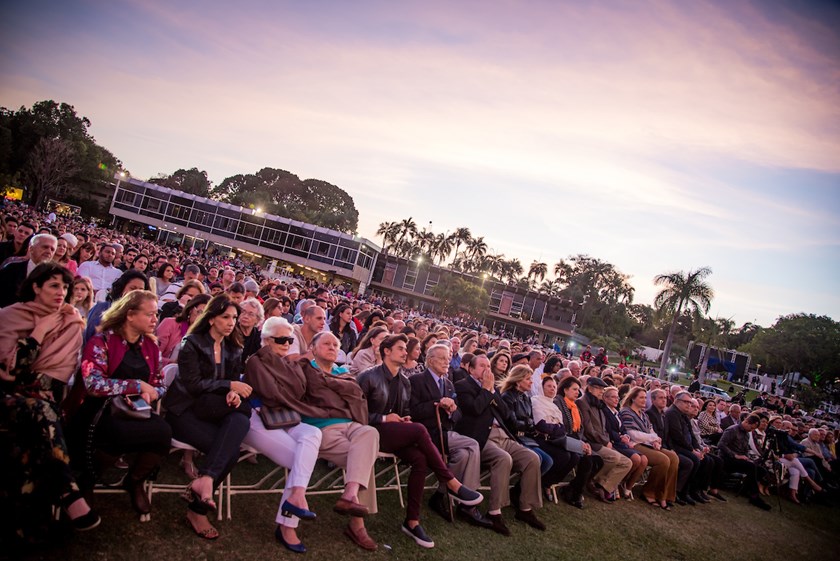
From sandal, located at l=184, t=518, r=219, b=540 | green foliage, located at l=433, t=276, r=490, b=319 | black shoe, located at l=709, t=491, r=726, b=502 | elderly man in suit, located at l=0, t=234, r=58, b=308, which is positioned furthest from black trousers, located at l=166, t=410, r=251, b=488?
green foliage, located at l=433, t=276, r=490, b=319

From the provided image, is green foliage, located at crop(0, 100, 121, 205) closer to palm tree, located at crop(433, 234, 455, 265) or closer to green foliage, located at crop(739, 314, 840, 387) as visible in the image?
palm tree, located at crop(433, 234, 455, 265)

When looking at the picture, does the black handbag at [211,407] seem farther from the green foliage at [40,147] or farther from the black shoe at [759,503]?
the green foliage at [40,147]

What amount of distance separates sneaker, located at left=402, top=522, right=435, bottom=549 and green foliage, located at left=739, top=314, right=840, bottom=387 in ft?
182

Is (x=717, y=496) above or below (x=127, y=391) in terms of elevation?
below

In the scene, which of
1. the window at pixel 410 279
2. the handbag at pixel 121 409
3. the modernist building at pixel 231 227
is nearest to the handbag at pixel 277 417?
the handbag at pixel 121 409

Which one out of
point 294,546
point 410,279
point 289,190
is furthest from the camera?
point 289,190

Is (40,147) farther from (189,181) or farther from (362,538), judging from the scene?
(362,538)

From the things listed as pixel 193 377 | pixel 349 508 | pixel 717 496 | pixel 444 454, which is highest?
pixel 193 377

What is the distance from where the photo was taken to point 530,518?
512 centimetres

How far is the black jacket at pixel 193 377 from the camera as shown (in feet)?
11.6

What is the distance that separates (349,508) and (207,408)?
1299 mm

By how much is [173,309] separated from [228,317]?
2323 millimetres

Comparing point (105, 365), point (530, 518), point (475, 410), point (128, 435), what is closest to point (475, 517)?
point (530, 518)

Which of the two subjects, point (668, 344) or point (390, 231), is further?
point (390, 231)
